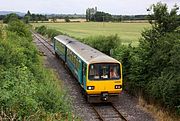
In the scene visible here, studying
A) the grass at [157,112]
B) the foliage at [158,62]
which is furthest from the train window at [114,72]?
the grass at [157,112]

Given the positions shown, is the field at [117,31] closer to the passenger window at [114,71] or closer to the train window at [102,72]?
the passenger window at [114,71]

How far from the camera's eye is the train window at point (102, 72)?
16.4m

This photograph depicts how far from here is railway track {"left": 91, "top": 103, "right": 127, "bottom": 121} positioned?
14.7 m

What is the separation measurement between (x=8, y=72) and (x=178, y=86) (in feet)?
23.4

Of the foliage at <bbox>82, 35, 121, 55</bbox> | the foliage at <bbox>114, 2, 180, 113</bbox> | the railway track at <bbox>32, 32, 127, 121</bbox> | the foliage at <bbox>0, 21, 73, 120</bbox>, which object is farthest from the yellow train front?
the foliage at <bbox>82, 35, 121, 55</bbox>

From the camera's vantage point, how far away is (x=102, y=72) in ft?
54.2

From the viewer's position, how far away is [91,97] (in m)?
16.6

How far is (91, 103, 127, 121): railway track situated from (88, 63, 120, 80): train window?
A: 151 centimetres

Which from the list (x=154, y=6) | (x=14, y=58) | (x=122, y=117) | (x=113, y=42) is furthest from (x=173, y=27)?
(x=113, y=42)

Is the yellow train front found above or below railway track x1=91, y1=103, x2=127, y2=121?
above

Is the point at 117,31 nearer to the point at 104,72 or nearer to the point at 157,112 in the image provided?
the point at 104,72

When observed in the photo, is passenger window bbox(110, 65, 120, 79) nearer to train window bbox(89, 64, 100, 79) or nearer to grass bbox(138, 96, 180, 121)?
train window bbox(89, 64, 100, 79)

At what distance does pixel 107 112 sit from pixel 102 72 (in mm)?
2014

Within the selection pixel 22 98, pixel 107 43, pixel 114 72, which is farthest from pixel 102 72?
pixel 107 43
